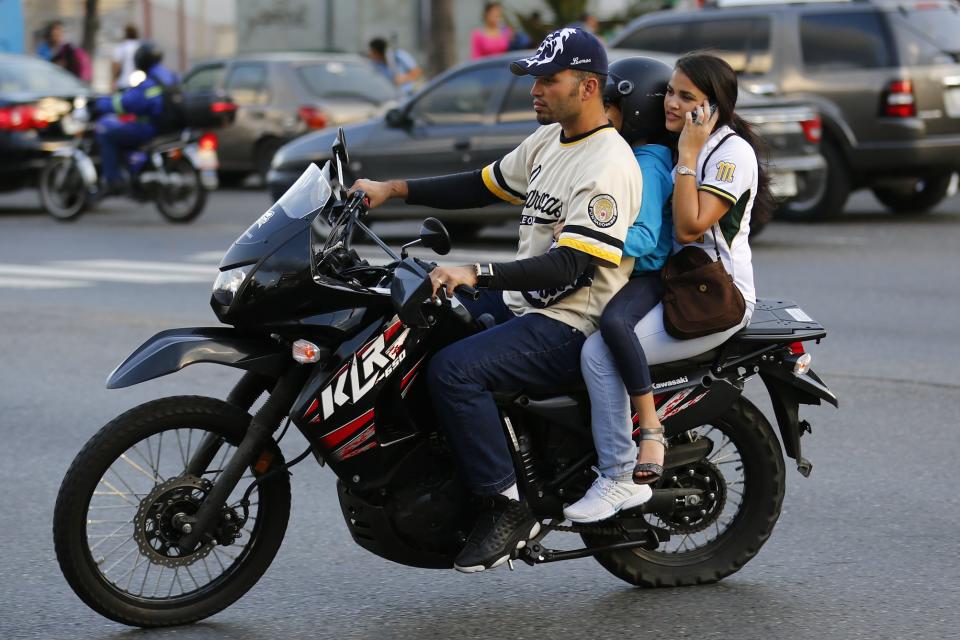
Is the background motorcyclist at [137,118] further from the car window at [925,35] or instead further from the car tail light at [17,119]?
the car window at [925,35]

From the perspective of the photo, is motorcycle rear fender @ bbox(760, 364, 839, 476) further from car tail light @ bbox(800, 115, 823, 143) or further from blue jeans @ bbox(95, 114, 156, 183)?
blue jeans @ bbox(95, 114, 156, 183)

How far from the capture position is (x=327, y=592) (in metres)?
4.73

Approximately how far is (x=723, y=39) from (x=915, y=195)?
102 inches

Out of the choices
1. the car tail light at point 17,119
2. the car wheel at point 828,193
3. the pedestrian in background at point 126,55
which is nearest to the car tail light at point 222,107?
the car tail light at point 17,119

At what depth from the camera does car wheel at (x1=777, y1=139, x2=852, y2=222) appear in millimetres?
15125

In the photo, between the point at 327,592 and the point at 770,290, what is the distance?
255 inches

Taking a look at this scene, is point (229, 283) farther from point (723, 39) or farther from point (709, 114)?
point (723, 39)

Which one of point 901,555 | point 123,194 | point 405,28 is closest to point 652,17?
point 123,194

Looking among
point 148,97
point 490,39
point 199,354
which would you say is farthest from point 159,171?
point 199,354

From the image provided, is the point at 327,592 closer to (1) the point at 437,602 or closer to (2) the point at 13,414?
(1) the point at 437,602

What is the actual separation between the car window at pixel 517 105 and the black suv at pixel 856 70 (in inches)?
95.1

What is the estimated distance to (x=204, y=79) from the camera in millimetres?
20500

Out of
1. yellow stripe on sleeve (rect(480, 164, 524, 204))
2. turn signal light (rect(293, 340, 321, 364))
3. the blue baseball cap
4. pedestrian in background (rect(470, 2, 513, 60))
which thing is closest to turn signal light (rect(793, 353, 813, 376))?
yellow stripe on sleeve (rect(480, 164, 524, 204))

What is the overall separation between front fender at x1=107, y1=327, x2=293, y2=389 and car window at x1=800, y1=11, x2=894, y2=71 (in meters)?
11.7
